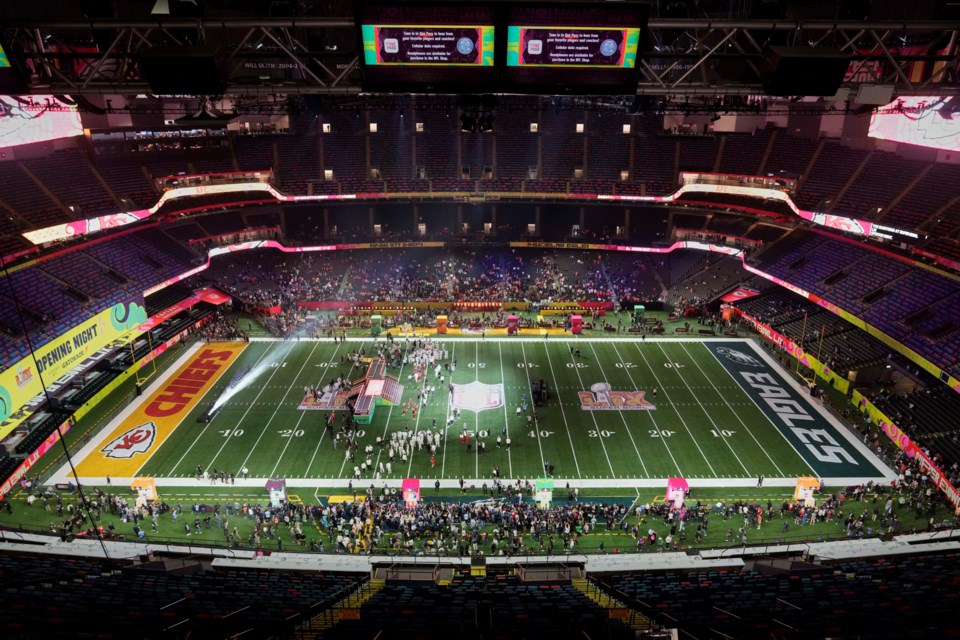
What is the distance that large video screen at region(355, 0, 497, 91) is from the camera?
9.64m

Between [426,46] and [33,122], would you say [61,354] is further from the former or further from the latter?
[426,46]

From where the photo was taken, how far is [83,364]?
110ft

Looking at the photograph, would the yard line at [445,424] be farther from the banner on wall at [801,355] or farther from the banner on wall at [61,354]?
the banner on wall at [801,355]

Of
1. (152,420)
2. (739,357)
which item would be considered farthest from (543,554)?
(739,357)

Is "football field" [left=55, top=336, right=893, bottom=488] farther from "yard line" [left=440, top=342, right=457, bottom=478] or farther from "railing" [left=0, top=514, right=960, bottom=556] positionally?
"railing" [left=0, top=514, right=960, bottom=556]

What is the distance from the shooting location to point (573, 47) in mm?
10164

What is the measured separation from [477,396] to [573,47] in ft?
85.6

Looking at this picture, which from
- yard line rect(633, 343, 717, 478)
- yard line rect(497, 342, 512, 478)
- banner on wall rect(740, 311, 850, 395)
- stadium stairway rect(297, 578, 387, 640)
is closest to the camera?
stadium stairway rect(297, 578, 387, 640)

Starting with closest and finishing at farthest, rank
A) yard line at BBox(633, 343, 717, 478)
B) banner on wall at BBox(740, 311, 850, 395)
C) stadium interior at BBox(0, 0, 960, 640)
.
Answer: stadium interior at BBox(0, 0, 960, 640) < yard line at BBox(633, 343, 717, 478) < banner on wall at BBox(740, 311, 850, 395)

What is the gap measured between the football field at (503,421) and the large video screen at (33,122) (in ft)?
52.6

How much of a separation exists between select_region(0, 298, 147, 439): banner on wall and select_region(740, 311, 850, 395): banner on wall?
38055 mm

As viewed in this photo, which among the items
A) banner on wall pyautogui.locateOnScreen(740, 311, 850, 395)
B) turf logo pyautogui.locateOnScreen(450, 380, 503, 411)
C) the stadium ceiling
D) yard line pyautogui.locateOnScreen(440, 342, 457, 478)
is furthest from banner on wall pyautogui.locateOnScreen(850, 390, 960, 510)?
yard line pyautogui.locateOnScreen(440, 342, 457, 478)

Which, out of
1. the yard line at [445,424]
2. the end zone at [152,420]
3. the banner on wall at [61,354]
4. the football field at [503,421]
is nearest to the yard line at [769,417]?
A: the football field at [503,421]

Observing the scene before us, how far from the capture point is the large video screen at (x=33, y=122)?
3416 cm
